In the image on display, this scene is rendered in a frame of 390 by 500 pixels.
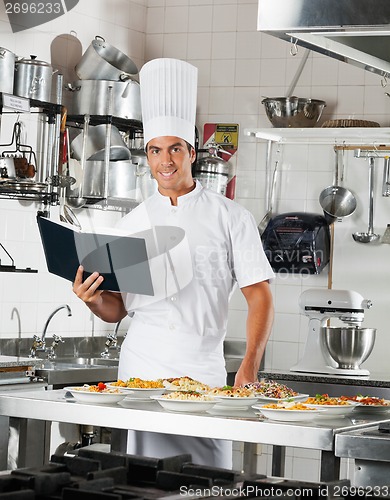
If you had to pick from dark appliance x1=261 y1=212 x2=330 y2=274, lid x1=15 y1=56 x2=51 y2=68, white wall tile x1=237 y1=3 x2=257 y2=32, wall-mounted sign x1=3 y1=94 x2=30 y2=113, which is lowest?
dark appliance x1=261 y1=212 x2=330 y2=274

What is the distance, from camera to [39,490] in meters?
1.46

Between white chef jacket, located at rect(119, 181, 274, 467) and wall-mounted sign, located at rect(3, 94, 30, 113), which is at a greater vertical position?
wall-mounted sign, located at rect(3, 94, 30, 113)

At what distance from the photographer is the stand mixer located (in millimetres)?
4871

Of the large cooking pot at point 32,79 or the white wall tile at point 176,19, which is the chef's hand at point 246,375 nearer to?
the large cooking pot at point 32,79

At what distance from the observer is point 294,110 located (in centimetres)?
539

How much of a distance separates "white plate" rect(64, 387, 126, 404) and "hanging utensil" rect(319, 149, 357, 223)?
3.05 meters

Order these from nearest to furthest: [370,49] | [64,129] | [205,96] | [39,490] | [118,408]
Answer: [39,490]
[370,49]
[118,408]
[64,129]
[205,96]

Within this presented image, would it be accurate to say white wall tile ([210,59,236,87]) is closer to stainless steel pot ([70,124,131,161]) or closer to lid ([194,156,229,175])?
lid ([194,156,229,175])

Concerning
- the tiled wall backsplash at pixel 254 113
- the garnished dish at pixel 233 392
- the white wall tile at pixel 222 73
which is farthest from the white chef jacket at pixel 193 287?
the white wall tile at pixel 222 73

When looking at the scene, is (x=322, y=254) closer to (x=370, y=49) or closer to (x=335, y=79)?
(x=335, y=79)

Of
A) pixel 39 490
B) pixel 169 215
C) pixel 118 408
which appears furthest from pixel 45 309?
pixel 39 490

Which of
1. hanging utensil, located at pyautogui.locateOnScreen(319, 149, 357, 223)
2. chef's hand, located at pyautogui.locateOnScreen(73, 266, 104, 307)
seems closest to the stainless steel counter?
chef's hand, located at pyautogui.locateOnScreen(73, 266, 104, 307)

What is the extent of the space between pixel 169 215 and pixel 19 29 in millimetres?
1984

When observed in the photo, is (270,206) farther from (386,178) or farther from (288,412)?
(288,412)
